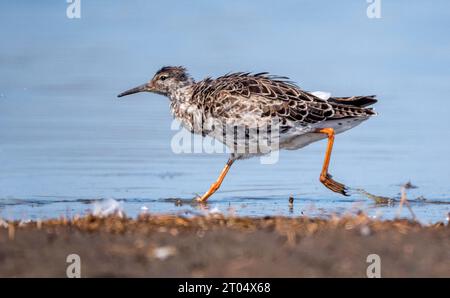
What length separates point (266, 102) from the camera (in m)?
11.4

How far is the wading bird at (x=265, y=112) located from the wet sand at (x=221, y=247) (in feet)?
10.8

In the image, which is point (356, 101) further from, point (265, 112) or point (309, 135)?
point (265, 112)

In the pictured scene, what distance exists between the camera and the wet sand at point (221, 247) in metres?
6.22

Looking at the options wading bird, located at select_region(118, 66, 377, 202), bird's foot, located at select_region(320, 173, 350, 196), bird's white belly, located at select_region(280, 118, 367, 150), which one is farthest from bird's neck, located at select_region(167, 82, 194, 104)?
bird's foot, located at select_region(320, 173, 350, 196)

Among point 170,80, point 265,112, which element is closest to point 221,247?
point 265,112

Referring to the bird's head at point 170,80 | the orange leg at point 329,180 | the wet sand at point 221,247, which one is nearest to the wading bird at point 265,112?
the orange leg at point 329,180

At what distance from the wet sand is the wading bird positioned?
3.28 m

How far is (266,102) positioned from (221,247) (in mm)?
4809

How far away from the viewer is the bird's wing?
11.4m

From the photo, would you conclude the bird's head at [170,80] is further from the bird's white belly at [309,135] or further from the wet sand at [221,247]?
the wet sand at [221,247]

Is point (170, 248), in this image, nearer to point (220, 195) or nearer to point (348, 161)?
point (220, 195)

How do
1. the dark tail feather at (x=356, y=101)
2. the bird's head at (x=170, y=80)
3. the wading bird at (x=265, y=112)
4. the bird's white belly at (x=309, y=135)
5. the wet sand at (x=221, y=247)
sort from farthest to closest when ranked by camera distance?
the bird's head at (x=170, y=80) → the dark tail feather at (x=356, y=101) → the bird's white belly at (x=309, y=135) → the wading bird at (x=265, y=112) → the wet sand at (x=221, y=247)

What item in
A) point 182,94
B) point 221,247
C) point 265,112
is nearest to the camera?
point 221,247

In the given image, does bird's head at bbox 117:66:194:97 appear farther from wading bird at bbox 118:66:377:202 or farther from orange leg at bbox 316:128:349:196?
orange leg at bbox 316:128:349:196
